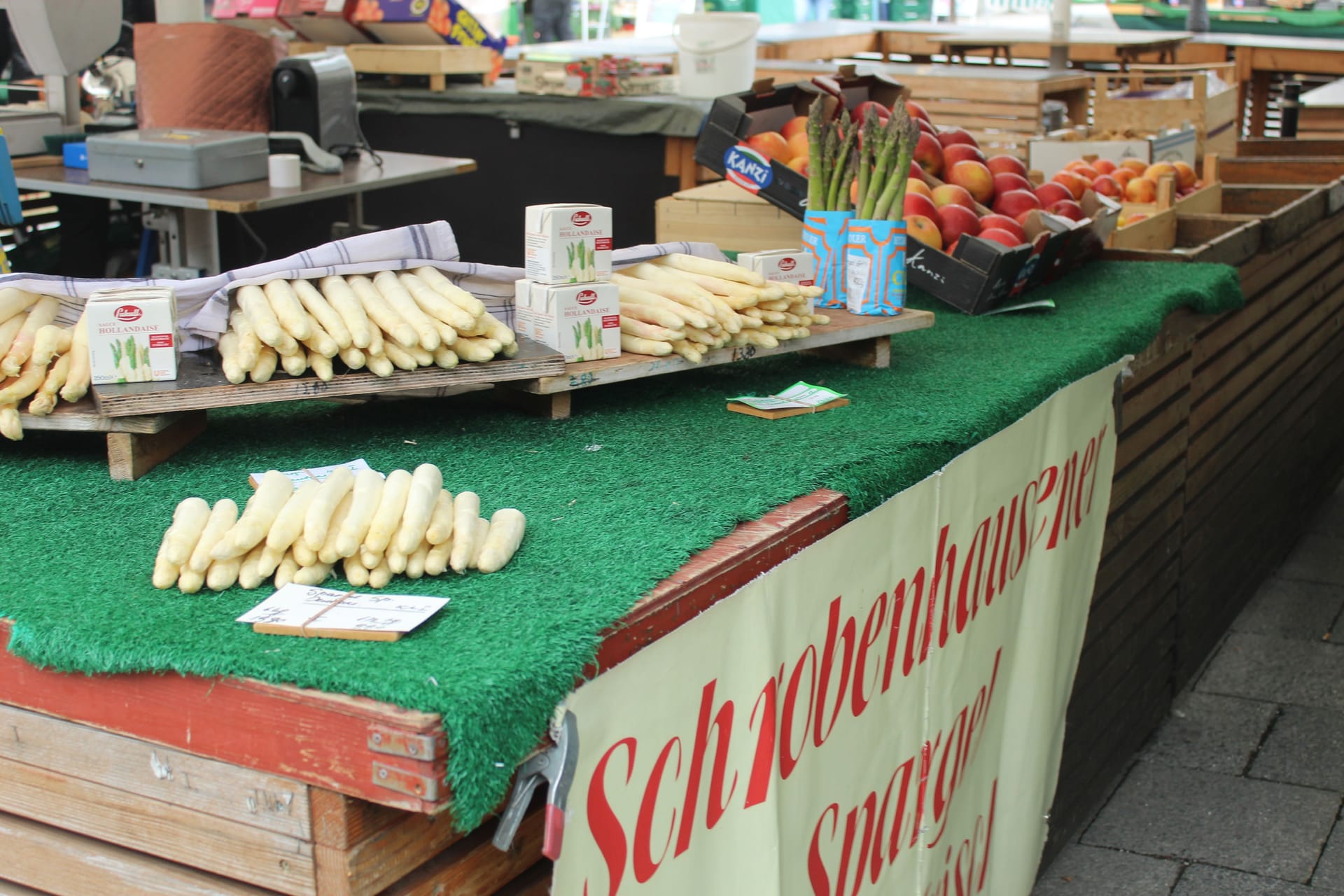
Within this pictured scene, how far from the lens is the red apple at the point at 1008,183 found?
11.8 ft

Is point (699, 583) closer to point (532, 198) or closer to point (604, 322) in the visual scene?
point (604, 322)

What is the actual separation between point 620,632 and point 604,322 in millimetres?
844

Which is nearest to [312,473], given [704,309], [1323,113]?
[704,309]

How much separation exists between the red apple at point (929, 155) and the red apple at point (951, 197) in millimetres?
255

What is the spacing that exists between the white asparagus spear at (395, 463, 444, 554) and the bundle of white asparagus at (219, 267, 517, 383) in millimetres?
355

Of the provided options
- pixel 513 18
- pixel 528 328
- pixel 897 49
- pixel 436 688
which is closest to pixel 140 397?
pixel 528 328

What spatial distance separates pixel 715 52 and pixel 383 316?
4850 mm

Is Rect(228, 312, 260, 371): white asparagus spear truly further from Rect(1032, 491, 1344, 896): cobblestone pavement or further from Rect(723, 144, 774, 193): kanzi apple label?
Rect(1032, 491, 1344, 896): cobblestone pavement

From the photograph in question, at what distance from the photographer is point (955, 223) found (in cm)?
329

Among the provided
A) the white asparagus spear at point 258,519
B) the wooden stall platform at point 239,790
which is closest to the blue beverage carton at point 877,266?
the wooden stall platform at point 239,790

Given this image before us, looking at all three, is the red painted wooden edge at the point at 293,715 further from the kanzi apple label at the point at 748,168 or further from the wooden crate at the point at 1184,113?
the wooden crate at the point at 1184,113

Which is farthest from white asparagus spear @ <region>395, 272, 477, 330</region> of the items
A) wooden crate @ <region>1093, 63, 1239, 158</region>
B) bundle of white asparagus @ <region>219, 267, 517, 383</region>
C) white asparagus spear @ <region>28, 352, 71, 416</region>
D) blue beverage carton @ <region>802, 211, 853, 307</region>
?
wooden crate @ <region>1093, 63, 1239, 158</region>

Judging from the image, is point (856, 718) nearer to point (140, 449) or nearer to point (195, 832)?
point (195, 832)

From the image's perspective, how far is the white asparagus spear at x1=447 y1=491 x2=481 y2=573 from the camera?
4.96 ft
